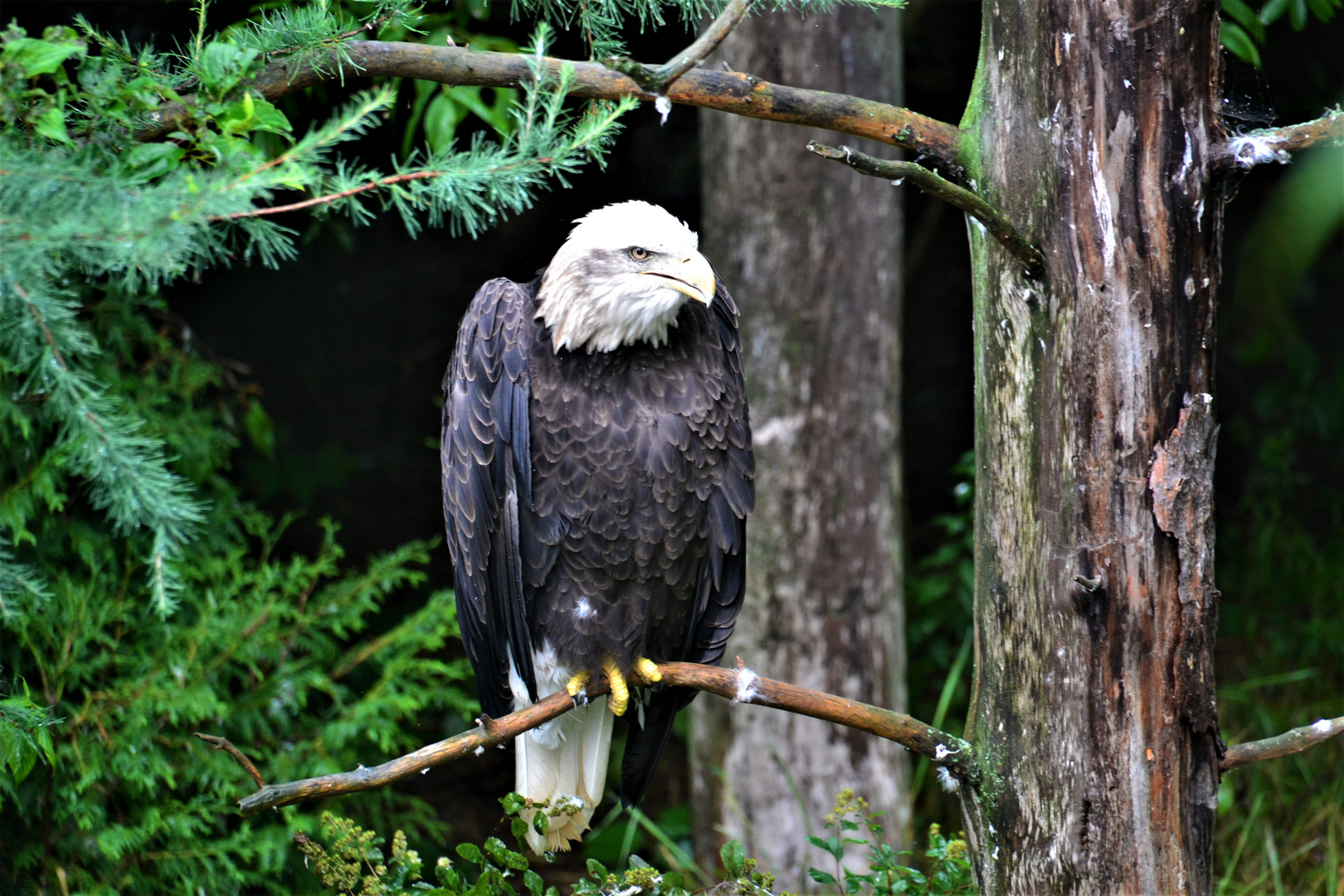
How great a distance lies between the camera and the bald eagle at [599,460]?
2371 mm

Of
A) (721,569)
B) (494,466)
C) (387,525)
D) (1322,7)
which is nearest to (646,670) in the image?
(721,569)

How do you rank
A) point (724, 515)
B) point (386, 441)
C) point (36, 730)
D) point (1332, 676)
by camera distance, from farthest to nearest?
point (386, 441)
point (1332, 676)
point (724, 515)
point (36, 730)

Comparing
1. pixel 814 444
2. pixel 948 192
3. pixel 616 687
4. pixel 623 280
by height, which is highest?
pixel 948 192

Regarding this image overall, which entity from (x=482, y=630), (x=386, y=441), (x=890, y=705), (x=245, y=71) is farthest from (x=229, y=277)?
(x=245, y=71)

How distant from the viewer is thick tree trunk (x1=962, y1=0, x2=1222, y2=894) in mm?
1645

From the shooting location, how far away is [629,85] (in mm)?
1757

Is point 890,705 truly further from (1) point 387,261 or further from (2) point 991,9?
(1) point 387,261

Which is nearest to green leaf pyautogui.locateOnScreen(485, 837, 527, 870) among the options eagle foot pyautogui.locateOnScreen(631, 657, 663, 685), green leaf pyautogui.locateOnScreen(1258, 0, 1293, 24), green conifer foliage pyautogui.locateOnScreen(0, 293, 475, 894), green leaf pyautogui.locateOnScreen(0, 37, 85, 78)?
eagle foot pyautogui.locateOnScreen(631, 657, 663, 685)

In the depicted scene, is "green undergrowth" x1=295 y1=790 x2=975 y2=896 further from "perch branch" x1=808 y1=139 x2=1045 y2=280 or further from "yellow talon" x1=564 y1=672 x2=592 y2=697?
"perch branch" x1=808 y1=139 x2=1045 y2=280

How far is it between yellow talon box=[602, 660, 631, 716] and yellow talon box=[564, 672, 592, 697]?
49 mm

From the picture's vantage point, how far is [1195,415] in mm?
1647

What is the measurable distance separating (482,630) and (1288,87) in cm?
438

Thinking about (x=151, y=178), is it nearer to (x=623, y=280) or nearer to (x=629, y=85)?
(x=629, y=85)

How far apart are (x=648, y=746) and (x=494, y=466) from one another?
0.87 m
